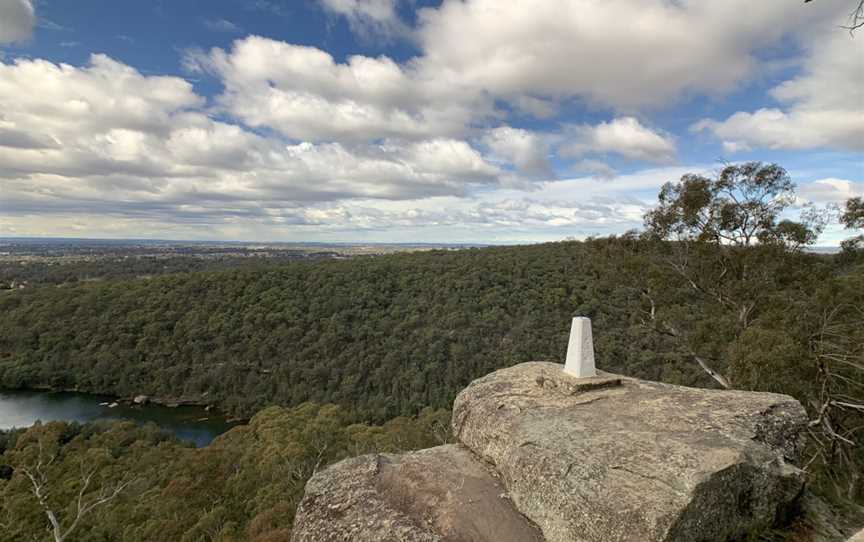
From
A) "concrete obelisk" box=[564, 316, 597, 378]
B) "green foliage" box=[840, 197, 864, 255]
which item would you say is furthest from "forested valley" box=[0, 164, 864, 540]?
"concrete obelisk" box=[564, 316, 597, 378]

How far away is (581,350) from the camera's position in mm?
8359

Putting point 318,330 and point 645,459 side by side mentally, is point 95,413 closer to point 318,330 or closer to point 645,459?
point 318,330

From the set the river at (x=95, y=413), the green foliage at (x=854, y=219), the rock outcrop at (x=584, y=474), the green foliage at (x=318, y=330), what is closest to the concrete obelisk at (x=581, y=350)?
the rock outcrop at (x=584, y=474)

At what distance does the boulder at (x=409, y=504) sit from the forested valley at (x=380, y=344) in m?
5.89

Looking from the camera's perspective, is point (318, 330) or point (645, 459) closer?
point (645, 459)

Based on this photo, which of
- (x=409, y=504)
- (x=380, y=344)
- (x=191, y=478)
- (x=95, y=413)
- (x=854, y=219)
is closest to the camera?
(x=409, y=504)

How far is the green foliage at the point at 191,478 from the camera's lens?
1823 centimetres

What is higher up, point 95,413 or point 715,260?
point 715,260

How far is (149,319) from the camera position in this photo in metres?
73.3

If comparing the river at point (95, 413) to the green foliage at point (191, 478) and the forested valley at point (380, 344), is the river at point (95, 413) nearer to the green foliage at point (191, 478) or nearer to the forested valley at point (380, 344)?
the forested valley at point (380, 344)

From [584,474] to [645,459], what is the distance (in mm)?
851

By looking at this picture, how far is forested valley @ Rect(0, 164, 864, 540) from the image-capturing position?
12.2m

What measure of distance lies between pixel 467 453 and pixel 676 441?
12.1 ft

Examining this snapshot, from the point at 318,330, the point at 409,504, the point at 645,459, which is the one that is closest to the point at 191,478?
the point at 409,504
